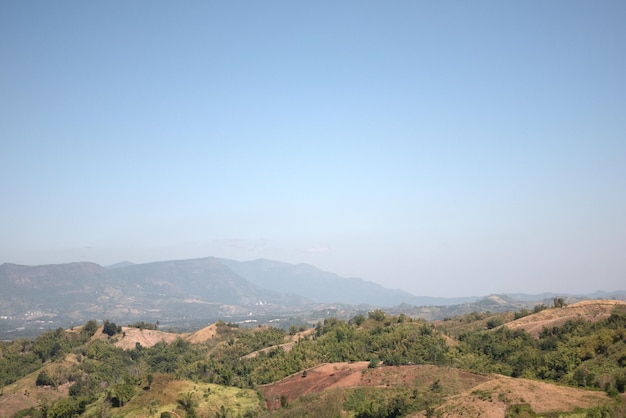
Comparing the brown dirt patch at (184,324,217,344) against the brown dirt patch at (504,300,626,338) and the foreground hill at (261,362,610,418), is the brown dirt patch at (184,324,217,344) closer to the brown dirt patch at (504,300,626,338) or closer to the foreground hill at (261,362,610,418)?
the foreground hill at (261,362,610,418)

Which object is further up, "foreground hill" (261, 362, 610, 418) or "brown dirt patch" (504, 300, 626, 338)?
"brown dirt patch" (504, 300, 626, 338)

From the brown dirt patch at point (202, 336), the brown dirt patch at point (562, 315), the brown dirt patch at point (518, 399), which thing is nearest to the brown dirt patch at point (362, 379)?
the brown dirt patch at point (518, 399)

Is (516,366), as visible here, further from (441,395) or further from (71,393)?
(71,393)

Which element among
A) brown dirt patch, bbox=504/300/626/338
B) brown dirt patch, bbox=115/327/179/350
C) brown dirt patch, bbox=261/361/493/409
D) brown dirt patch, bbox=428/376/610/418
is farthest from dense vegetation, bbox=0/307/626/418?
brown dirt patch, bbox=504/300/626/338

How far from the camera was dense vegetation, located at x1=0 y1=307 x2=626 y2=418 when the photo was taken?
5791 cm

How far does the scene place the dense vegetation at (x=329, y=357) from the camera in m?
57.9

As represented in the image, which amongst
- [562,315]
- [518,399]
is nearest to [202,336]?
[562,315]

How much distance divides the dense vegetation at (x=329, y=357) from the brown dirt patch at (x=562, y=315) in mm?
3317

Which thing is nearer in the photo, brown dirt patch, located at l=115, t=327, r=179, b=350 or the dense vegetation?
the dense vegetation

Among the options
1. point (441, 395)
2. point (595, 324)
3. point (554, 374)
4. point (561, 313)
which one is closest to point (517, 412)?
point (441, 395)

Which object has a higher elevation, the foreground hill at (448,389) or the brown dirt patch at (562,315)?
the brown dirt patch at (562,315)

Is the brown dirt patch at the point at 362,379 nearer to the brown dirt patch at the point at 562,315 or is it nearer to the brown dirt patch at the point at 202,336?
the brown dirt patch at the point at 562,315

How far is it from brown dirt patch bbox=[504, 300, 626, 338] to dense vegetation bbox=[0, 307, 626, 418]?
3.32m

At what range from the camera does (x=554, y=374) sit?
6469 centimetres
